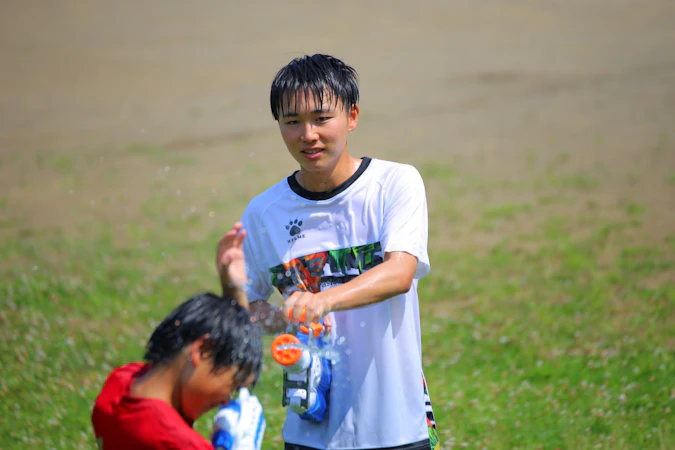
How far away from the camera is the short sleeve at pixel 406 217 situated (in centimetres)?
300

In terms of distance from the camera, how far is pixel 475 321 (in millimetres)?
8156

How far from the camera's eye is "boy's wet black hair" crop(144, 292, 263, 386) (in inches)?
91.4

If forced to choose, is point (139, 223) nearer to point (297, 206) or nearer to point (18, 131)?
point (18, 131)

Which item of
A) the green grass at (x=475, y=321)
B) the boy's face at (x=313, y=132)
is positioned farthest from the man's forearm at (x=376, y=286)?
the green grass at (x=475, y=321)

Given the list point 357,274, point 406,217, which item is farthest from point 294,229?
point 406,217

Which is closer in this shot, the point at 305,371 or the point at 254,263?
the point at 305,371

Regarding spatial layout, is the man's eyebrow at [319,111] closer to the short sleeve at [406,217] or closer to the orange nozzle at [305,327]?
the short sleeve at [406,217]

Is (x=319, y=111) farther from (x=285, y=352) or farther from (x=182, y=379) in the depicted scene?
(x=182, y=379)

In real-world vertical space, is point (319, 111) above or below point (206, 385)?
above

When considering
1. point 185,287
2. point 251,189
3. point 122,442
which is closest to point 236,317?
point 122,442

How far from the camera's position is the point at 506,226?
37.0ft

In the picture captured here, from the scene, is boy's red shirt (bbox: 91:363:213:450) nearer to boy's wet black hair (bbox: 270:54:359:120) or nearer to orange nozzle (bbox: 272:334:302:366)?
orange nozzle (bbox: 272:334:302:366)

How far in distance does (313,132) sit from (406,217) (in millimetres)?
480

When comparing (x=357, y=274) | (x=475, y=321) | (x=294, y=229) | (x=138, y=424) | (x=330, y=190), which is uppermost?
(x=330, y=190)
